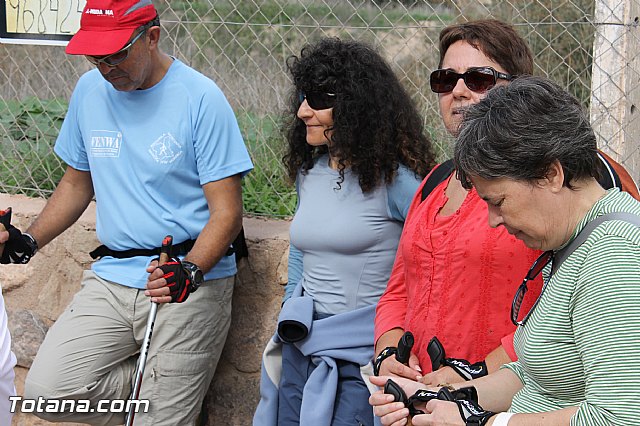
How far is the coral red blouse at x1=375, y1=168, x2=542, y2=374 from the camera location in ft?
7.80

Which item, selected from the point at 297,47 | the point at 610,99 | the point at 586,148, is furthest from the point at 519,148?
the point at 297,47

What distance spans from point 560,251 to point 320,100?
1.43 metres

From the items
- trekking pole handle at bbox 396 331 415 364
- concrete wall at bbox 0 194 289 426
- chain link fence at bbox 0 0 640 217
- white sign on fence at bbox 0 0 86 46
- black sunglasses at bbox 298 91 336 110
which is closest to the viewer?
trekking pole handle at bbox 396 331 415 364

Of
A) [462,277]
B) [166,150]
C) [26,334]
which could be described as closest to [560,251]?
[462,277]

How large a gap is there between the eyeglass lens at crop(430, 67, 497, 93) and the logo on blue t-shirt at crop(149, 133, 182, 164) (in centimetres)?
113

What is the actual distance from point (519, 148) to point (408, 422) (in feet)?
2.57

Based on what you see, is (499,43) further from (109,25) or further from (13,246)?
(13,246)

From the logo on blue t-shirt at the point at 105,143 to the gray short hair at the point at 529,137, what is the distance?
1.87m

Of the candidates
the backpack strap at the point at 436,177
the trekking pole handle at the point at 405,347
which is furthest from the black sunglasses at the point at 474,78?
the trekking pole handle at the point at 405,347

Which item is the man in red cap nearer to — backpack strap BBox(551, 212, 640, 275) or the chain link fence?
the chain link fence

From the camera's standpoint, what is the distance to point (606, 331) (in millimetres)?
1713

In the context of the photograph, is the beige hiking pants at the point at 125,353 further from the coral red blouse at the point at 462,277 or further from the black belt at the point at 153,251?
the coral red blouse at the point at 462,277

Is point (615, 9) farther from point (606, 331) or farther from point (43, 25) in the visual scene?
point (43, 25)

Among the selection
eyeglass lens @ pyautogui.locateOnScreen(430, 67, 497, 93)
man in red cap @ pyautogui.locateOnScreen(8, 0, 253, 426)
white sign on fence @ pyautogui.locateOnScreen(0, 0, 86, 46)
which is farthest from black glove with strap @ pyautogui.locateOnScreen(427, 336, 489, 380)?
white sign on fence @ pyautogui.locateOnScreen(0, 0, 86, 46)
